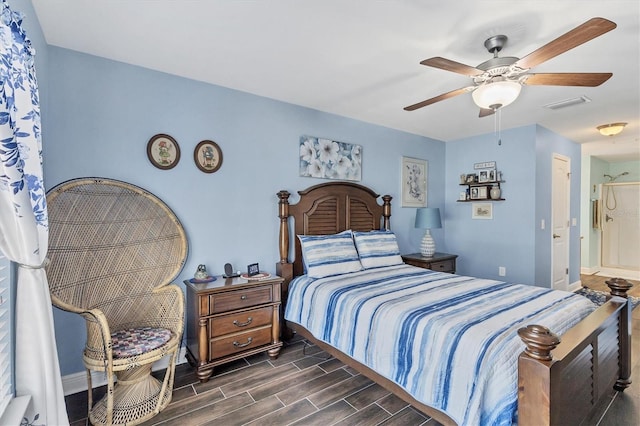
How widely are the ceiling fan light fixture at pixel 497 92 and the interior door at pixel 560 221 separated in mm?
3196

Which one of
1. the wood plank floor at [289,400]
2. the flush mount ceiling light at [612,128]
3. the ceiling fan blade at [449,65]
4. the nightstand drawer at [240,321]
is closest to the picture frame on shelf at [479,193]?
the flush mount ceiling light at [612,128]

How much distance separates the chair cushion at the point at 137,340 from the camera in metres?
1.88

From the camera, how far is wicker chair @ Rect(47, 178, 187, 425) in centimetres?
188

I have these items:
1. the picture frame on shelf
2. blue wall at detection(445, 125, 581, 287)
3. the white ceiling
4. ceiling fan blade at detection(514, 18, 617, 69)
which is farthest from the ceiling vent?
ceiling fan blade at detection(514, 18, 617, 69)

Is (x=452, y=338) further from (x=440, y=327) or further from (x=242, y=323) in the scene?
(x=242, y=323)

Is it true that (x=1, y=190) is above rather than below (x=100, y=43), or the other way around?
below

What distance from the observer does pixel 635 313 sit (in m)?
3.88

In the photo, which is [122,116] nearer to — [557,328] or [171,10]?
[171,10]

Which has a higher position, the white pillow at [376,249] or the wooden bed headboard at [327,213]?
the wooden bed headboard at [327,213]

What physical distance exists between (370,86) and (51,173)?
2.59m

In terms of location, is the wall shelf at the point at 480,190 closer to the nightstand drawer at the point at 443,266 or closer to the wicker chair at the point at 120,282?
the nightstand drawer at the point at 443,266

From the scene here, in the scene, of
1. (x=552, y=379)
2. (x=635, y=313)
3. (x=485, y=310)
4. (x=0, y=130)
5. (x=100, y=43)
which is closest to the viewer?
(x=0, y=130)

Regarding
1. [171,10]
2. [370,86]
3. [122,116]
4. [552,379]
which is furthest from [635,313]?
[122,116]

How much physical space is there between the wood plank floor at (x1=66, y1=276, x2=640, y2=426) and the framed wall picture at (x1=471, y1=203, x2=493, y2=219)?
2.20 metres
